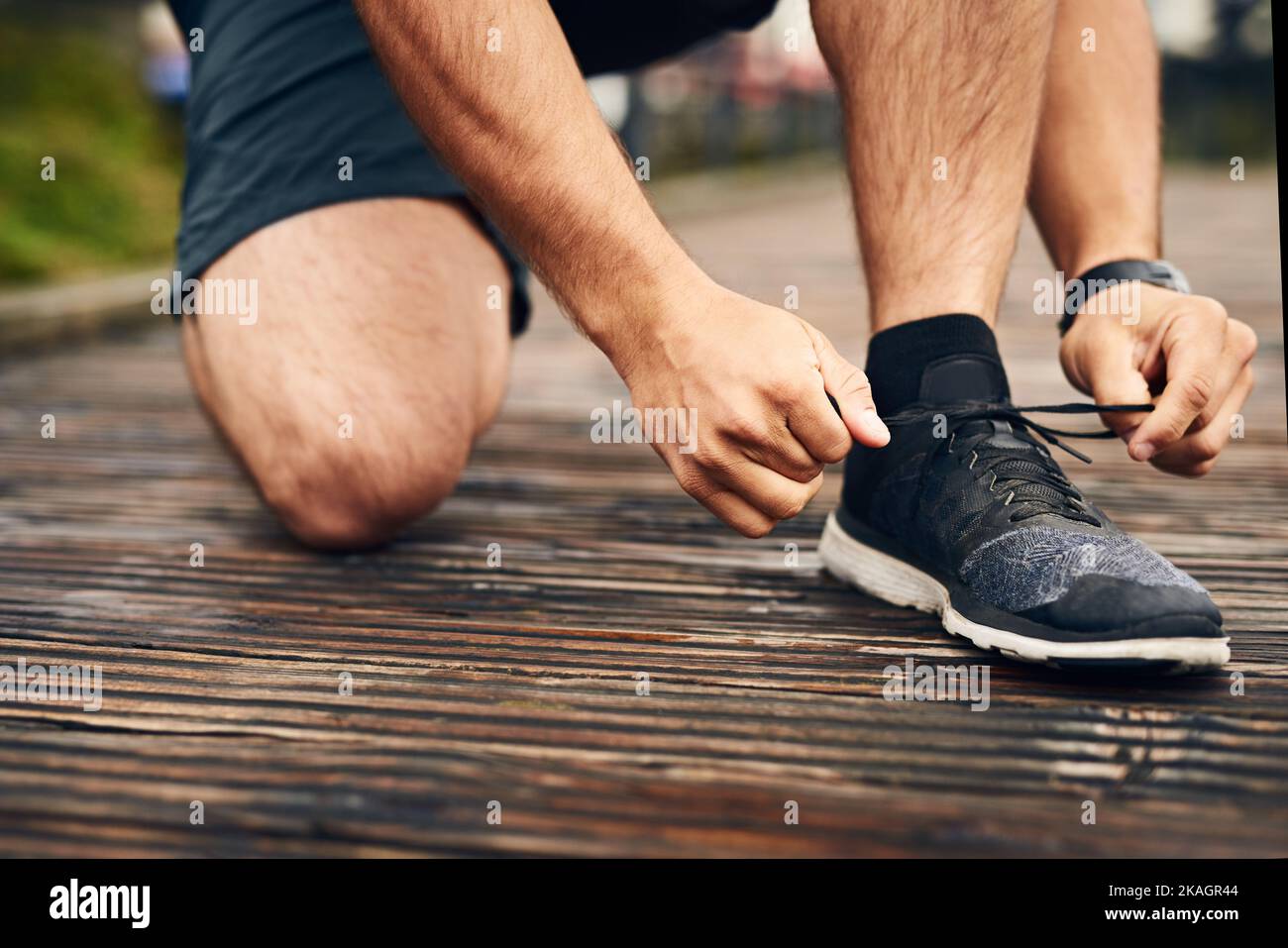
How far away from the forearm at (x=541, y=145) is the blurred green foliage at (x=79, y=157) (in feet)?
9.32

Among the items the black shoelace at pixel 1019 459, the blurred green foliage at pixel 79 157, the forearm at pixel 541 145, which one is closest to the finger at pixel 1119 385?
the black shoelace at pixel 1019 459

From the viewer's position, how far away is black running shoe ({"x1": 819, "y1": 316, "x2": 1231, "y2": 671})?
0.94 m

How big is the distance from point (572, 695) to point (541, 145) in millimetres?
441

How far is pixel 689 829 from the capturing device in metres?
0.76

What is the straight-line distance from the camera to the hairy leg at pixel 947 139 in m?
1.23

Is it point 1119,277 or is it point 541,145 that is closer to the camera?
point 541,145

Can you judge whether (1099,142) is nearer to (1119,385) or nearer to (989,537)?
(1119,385)

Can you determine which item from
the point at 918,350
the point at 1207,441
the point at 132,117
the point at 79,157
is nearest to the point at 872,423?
the point at 918,350

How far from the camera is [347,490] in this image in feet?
4.49

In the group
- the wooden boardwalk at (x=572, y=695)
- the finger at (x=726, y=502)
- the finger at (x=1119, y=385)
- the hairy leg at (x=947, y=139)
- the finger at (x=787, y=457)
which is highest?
the hairy leg at (x=947, y=139)

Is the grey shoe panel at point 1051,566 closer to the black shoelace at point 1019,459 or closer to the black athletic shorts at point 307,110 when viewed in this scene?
the black shoelace at point 1019,459

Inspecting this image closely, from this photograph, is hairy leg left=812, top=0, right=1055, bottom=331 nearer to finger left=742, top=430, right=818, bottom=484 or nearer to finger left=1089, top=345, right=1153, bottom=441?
finger left=1089, top=345, right=1153, bottom=441

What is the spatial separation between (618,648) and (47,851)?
0.48 metres

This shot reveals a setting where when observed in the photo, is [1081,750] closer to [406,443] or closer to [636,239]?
[636,239]
